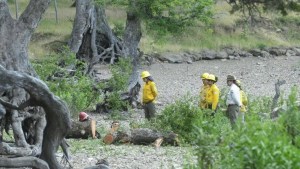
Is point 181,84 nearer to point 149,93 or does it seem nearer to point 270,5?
point 270,5

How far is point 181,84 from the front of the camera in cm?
3656

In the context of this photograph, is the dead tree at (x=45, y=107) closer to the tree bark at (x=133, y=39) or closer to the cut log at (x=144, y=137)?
the cut log at (x=144, y=137)

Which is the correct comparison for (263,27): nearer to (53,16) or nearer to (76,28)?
(53,16)

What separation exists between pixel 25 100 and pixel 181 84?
977 inches

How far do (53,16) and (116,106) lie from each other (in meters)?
24.0

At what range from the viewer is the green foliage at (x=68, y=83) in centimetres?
2172

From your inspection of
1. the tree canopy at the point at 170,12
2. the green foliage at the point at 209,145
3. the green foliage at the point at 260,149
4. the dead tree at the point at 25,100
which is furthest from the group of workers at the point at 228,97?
the green foliage at the point at 260,149

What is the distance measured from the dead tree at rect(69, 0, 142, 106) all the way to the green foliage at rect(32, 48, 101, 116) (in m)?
2.20

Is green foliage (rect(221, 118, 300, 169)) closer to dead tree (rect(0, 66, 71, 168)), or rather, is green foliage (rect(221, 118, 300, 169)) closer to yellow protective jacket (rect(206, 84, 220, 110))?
dead tree (rect(0, 66, 71, 168))

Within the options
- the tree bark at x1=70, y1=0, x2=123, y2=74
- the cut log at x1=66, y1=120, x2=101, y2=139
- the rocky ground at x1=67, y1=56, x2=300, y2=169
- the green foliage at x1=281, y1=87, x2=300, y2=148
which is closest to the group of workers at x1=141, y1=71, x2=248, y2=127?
the rocky ground at x1=67, y1=56, x2=300, y2=169

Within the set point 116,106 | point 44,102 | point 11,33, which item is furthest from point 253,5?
point 44,102

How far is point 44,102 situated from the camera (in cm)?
1096

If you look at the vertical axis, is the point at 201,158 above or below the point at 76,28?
above

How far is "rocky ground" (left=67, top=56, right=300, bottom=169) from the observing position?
14773mm
